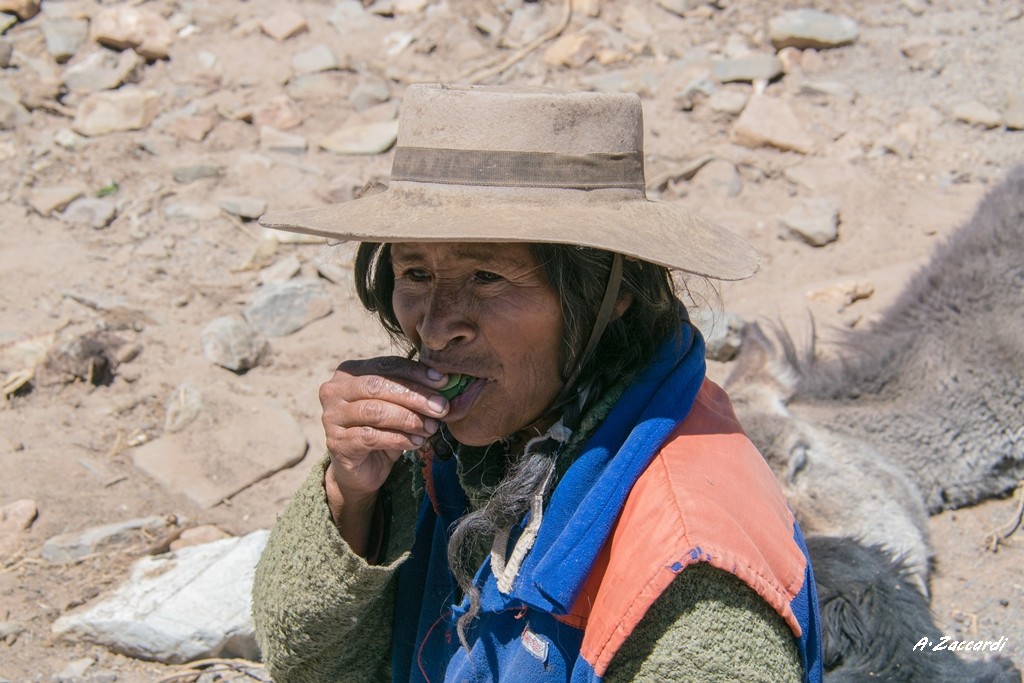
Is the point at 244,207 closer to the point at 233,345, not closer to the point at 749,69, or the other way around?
the point at 233,345

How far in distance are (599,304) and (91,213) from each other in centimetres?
458

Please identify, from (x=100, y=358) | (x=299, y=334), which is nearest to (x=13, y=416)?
(x=100, y=358)

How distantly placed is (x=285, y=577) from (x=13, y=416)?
2509mm

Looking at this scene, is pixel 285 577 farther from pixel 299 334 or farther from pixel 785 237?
pixel 785 237

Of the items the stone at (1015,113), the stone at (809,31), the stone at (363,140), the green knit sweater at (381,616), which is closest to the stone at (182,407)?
the green knit sweater at (381,616)

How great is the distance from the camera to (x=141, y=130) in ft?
21.2

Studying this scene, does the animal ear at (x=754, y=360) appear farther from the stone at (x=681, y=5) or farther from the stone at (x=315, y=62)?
the stone at (x=315, y=62)

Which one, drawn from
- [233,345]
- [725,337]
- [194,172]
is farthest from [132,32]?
[725,337]

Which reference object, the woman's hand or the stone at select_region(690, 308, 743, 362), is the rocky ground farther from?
the woman's hand

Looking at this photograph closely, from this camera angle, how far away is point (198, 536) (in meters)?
3.63

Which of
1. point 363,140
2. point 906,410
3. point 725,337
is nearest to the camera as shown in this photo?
point 906,410

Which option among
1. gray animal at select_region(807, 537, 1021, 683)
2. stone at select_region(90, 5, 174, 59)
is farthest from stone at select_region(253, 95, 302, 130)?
gray animal at select_region(807, 537, 1021, 683)

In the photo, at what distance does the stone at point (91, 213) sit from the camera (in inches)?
219

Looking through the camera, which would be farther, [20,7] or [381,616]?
[20,7]
